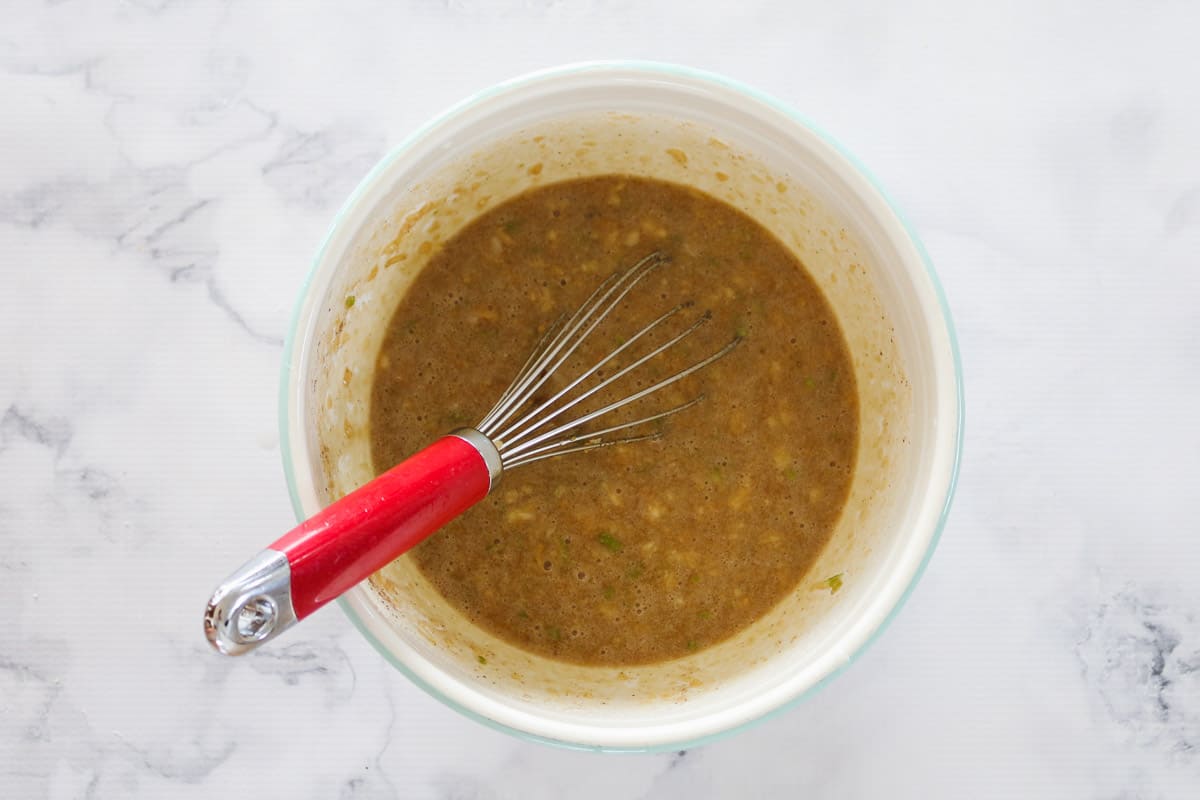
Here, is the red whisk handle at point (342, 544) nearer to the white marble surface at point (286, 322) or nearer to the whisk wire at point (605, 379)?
the whisk wire at point (605, 379)

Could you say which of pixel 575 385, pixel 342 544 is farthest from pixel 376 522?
pixel 575 385

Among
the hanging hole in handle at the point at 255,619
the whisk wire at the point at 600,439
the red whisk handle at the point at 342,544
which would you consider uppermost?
the whisk wire at the point at 600,439

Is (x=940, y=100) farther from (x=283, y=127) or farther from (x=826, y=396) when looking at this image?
(x=283, y=127)

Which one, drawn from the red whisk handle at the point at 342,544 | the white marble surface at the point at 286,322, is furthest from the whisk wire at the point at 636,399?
the white marble surface at the point at 286,322

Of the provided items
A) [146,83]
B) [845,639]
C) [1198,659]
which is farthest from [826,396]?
[146,83]

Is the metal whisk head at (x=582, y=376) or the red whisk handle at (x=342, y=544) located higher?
the metal whisk head at (x=582, y=376)

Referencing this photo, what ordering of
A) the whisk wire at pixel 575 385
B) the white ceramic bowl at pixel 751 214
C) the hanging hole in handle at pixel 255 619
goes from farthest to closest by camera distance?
1. the whisk wire at pixel 575 385
2. the white ceramic bowl at pixel 751 214
3. the hanging hole in handle at pixel 255 619

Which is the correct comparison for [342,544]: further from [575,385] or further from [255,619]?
[575,385]

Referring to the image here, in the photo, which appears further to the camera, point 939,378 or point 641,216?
point 641,216

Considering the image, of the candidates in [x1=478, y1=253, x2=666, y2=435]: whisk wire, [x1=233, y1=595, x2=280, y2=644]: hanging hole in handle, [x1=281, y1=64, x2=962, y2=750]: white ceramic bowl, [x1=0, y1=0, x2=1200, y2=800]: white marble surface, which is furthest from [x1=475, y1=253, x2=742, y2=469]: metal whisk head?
[x1=233, y1=595, x2=280, y2=644]: hanging hole in handle
